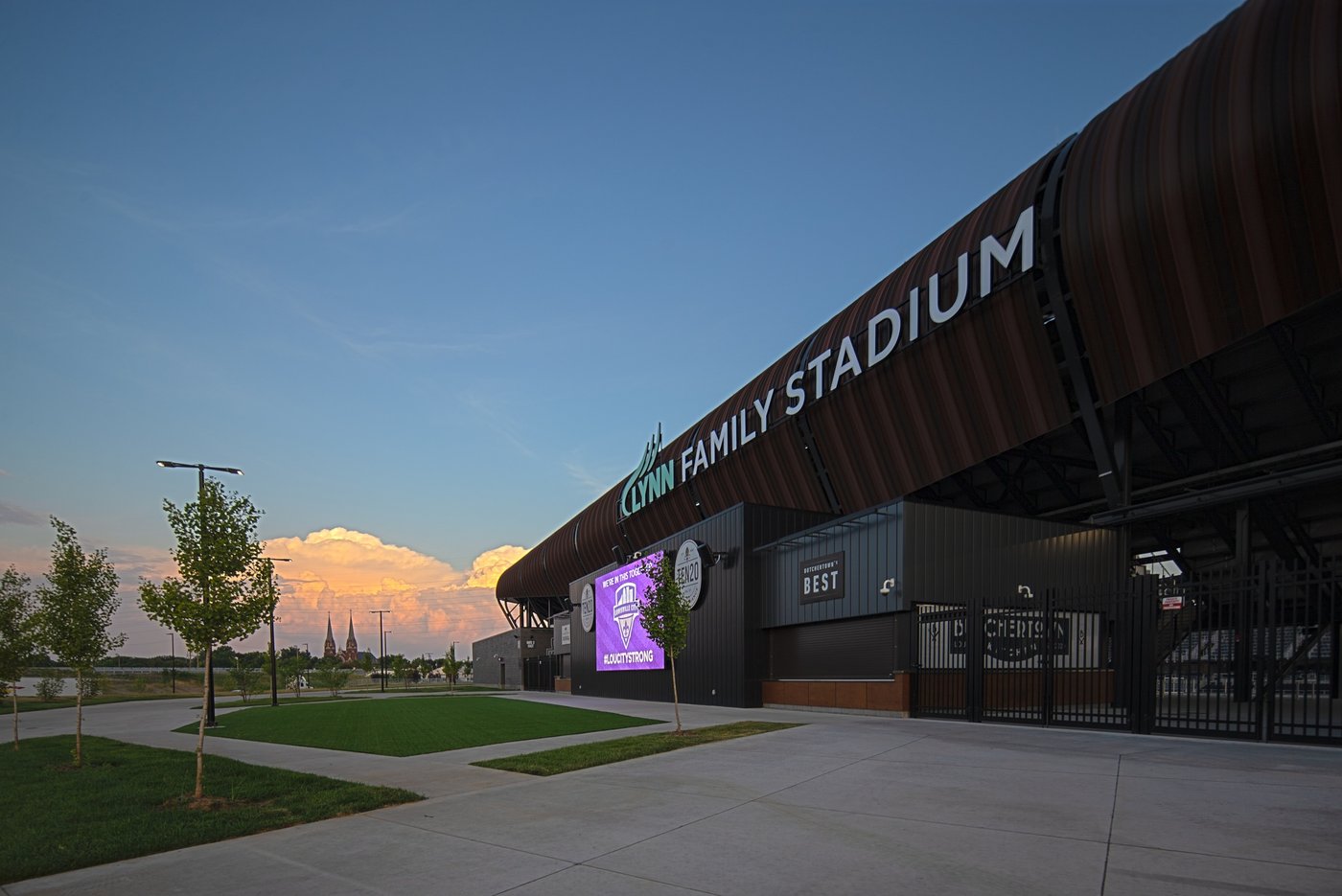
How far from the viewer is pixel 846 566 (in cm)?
2550

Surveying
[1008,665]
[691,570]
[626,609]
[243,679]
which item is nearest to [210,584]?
[1008,665]

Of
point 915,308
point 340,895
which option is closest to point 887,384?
point 915,308

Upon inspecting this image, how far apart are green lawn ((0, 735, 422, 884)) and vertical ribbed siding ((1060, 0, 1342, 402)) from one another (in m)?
18.9

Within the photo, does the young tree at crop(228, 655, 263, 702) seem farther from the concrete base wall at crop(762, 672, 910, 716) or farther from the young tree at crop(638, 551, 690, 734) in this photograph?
the young tree at crop(638, 551, 690, 734)

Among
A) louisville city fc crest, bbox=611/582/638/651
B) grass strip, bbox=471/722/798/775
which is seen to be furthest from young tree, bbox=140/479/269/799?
louisville city fc crest, bbox=611/582/638/651

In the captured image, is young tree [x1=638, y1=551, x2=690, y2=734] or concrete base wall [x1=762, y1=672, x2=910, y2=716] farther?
concrete base wall [x1=762, y1=672, x2=910, y2=716]

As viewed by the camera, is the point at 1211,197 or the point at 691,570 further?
the point at 691,570

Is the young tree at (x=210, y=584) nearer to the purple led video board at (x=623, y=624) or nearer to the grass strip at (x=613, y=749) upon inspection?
the grass strip at (x=613, y=749)

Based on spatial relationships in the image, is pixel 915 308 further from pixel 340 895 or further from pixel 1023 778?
pixel 340 895

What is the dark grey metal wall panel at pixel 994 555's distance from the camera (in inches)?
916

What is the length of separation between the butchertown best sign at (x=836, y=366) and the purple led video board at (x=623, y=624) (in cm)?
531

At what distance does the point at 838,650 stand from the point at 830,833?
18524mm

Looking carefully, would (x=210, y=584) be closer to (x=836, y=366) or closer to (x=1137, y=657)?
(x=1137, y=657)

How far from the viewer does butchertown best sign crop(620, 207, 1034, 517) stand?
22.0 m
